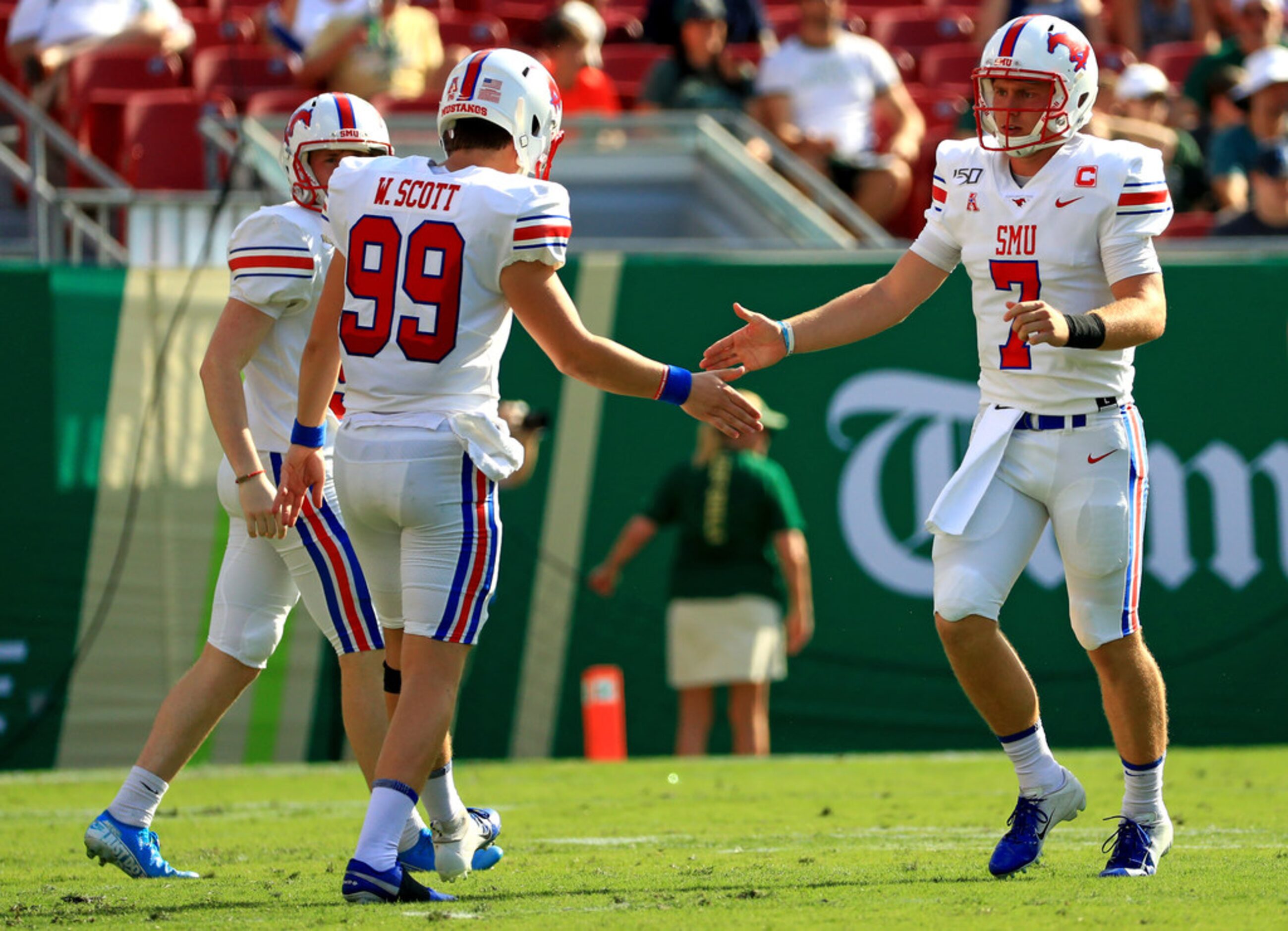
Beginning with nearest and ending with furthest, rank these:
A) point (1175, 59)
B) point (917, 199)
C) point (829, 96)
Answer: point (829, 96)
point (917, 199)
point (1175, 59)

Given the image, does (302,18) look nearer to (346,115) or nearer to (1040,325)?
(346,115)

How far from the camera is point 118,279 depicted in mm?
8328

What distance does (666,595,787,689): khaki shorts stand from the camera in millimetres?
8383

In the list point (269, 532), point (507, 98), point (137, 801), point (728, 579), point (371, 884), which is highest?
point (507, 98)

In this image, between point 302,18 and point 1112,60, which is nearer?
point 302,18

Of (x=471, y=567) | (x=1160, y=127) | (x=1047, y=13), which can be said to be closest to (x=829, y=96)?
(x=1160, y=127)

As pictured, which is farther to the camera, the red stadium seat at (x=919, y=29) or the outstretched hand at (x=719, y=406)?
the red stadium seat at (x=919, y=29)

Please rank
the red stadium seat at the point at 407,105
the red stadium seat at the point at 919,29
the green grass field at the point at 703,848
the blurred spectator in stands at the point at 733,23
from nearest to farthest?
1. the green grass field at the point at 703,848
2. the red stadium seat at the point at 407,105
3. the blurred spectator in stands at the point at 733,23
4. the red stadium seat at the point at 919,29

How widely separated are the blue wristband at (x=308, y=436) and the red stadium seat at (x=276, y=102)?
19.7 ft

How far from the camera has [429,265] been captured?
4.09 metres

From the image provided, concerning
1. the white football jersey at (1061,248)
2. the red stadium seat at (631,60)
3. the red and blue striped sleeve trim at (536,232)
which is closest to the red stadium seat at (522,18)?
the red stadium seat at (631,60)

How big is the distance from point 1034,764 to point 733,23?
7.97 meters

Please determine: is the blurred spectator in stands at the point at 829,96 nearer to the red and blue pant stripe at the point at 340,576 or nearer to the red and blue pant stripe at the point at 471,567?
the red and blue pant stripe at the point at 340,576

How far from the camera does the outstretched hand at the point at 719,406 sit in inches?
170
